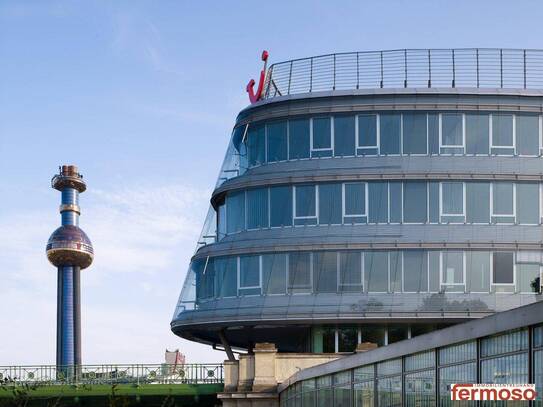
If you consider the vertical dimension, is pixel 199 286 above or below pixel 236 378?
above

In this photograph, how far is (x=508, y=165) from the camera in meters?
68.1

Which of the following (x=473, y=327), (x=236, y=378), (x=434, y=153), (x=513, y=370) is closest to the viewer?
(x=513, y=370)

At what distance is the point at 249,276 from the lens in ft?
227

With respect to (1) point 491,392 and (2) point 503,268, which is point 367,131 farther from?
(1) point 491,392

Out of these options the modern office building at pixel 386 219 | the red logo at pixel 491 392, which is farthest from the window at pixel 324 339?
the red logo at pixel 491 392

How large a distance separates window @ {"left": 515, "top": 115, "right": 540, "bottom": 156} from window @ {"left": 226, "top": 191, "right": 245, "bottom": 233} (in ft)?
53.6

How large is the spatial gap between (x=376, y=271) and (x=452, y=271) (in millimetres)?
4222

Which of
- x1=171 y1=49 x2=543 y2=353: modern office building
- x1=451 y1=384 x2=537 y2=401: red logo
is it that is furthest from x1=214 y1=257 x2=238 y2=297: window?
x1=451 y1=384 x2=537 y2=401: red logo

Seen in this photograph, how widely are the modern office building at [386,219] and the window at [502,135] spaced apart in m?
0.06

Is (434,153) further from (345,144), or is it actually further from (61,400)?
(61,400)

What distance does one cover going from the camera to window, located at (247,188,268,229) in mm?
70250

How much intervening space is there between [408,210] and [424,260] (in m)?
2.99

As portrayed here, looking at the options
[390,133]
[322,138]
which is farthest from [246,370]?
[390,133]

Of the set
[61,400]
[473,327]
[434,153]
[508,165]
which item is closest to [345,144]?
[434,153]
